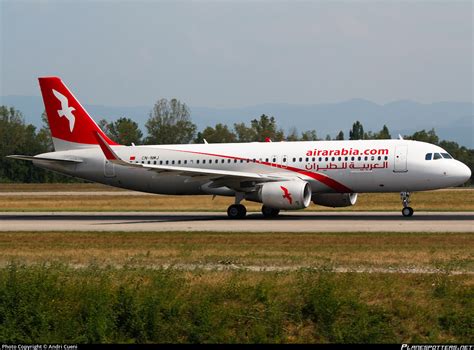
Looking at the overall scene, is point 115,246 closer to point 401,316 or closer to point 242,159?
point 401,316

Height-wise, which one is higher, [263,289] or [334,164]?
[334,164]

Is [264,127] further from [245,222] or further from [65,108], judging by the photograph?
[245,222]

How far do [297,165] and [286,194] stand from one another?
2706mm

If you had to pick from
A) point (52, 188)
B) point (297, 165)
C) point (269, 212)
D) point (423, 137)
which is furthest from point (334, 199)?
point (423, 137)

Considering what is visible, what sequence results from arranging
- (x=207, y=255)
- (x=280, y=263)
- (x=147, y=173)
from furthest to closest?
1. (x=147, y=173)
2. (x=207, y=255)
3. (x=280, y=263)

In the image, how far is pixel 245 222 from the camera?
41.5m

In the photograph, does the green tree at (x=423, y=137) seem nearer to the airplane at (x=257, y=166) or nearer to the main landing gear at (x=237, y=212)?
the airplane at (x=257, y=166)

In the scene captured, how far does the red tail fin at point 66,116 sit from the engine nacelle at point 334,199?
42.0ft

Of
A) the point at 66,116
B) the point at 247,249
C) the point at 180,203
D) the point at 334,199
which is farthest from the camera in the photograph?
the point at 180,203

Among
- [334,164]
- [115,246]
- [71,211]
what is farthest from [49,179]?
[115,246]

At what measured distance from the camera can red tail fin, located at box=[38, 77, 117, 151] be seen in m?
49.5

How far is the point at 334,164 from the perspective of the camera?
143 feet

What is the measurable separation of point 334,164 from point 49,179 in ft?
262

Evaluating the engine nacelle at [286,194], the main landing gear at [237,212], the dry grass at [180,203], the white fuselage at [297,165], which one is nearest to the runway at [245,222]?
the main landing gear at [237,212]
